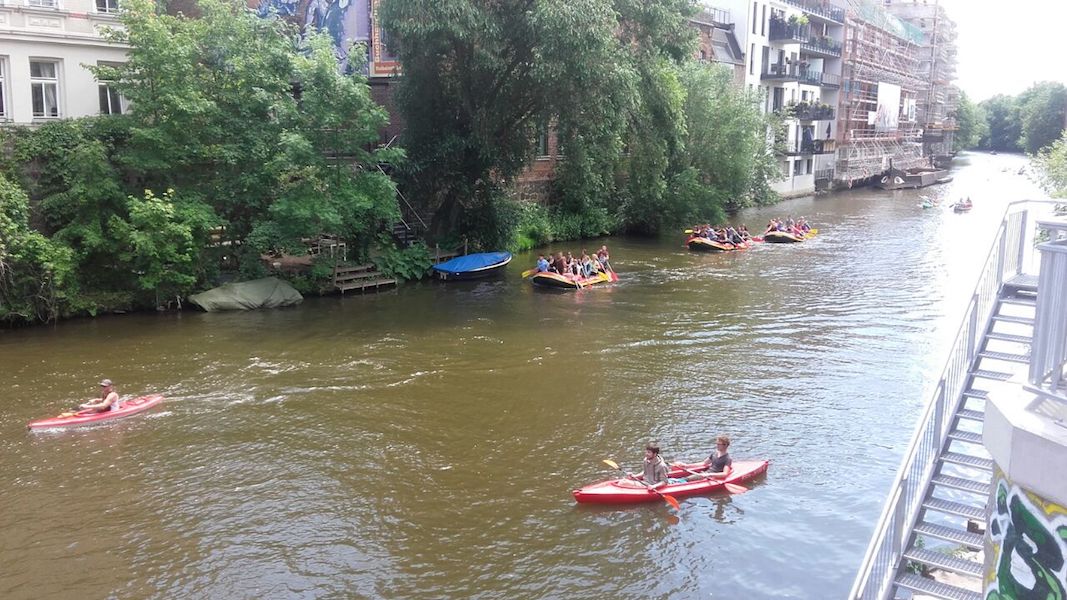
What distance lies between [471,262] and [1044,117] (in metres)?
101

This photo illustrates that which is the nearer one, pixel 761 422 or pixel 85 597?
pixel 85 597

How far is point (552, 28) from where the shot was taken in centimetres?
2414

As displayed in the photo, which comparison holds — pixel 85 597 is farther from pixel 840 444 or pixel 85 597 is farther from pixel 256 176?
pixel 256 176

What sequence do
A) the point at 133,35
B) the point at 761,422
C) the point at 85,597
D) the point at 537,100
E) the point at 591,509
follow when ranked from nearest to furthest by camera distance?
1. the point at 85,597
2. the point at 591,509
3. the point at 761,422
4. the point at 133,35
5. the point at 537,100

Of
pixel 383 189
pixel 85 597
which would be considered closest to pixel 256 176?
pixel 383 189

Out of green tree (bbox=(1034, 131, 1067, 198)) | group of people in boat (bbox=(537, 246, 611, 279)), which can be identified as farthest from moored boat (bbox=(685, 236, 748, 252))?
green tree (bbox=(1034, 131, 1067, 198))

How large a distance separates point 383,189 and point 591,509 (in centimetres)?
1570

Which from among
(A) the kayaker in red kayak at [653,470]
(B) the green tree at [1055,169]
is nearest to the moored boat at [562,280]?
(B) the green tree at [1055,169]

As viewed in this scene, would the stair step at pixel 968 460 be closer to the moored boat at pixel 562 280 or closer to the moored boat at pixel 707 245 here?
the moored boat at pixel 562 280

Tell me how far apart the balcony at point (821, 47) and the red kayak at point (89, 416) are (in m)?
59.5

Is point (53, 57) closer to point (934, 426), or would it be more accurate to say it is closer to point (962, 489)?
point (934, 426)

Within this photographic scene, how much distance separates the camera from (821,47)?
67312mm

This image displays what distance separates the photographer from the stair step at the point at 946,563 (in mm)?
6412

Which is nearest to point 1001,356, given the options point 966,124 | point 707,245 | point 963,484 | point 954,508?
point 963,484
